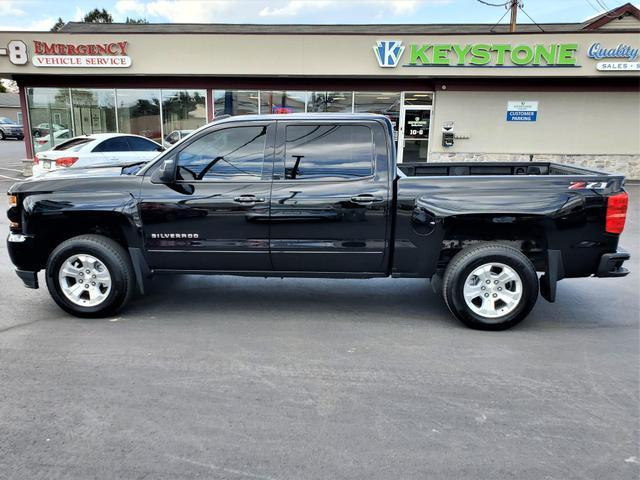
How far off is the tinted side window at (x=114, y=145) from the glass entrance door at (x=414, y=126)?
9083 millimetres

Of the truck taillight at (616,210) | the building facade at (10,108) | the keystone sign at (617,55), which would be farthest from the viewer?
the building facade at (10,108)

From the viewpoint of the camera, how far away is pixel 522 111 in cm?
1658

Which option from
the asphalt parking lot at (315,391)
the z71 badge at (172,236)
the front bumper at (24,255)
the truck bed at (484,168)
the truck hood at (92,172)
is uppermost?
the truck bed at (484,168)

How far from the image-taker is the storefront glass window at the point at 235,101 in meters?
17.3

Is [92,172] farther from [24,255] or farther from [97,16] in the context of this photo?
[97,16]

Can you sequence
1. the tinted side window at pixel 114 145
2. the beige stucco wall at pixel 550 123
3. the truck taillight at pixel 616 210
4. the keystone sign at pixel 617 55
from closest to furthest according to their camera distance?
the truck taillight at pixel 616 210
the tinted side window at pixel 114 145
the keystone sign at pixel 617 55
the beige stucco wall at pixel 550 123

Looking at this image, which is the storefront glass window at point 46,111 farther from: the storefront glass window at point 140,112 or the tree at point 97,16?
the tree at point 97,16

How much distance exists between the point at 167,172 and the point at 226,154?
1.85ft

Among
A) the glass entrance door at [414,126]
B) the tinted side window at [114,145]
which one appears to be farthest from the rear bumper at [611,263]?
the glass entrance door at [414,126]

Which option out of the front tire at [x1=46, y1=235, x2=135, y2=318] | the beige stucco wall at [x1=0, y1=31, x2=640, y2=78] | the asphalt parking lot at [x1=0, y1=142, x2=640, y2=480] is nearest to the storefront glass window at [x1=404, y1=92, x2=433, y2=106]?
the beige stucco wall at [x1=0, y1=31, x2=640, y2=78]

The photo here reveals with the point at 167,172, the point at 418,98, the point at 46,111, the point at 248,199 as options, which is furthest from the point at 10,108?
the point at 248,199

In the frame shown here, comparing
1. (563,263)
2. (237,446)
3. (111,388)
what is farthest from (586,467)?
(111,388)

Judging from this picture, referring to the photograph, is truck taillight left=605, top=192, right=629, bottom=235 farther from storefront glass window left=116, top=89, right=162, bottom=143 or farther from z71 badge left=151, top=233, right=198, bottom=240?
storefront glass window left=116, top=89, right=162, bottom=143

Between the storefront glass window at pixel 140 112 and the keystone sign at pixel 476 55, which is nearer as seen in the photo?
the keystone sign at pixel 476 55
